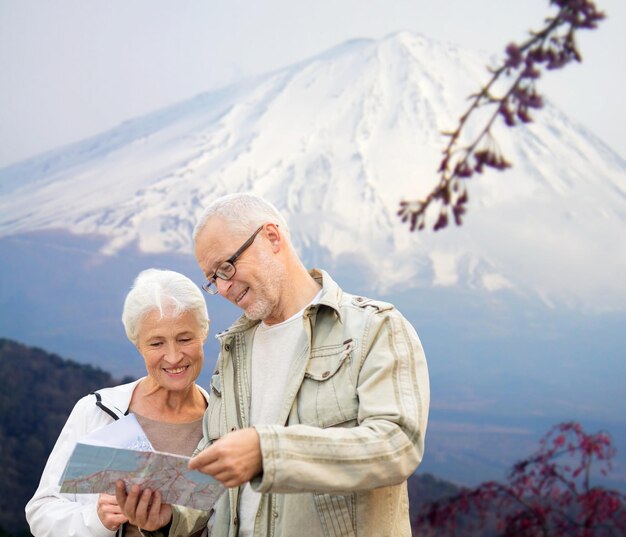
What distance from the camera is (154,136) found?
25.0 ft

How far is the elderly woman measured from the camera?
6.40ft

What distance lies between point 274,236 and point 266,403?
360mm

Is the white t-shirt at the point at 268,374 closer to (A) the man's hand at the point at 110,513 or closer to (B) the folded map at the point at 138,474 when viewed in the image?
(B) the folded map at the point at 138,474

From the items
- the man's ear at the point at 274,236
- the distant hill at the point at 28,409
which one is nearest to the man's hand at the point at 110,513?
the man's ear at the point at 274,236

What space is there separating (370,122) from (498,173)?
4.75 feet

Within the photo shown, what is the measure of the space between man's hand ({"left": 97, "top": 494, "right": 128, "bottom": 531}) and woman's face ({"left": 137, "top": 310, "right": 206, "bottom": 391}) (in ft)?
0.99

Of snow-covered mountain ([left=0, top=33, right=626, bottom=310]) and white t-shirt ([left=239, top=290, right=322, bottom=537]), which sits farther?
snow-covered mountain ([left=0, top=33, right=626, bottom=310])

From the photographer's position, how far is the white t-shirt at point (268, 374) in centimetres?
174

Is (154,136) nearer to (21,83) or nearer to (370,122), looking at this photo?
(21,83)

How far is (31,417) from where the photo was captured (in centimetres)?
565

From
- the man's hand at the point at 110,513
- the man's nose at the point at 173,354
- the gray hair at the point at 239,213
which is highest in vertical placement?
the gray hair at the point at 239,213

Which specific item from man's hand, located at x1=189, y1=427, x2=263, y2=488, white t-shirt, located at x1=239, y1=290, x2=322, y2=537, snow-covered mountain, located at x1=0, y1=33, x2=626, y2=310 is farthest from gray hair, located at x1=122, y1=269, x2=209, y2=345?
snow-covered mountain, located at x1=0, y1=33, x2=626, y2=310

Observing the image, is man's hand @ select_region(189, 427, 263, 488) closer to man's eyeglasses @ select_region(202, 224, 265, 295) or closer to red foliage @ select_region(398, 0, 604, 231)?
man's eyeglasses @ select_region(202, 224, 265, 295)

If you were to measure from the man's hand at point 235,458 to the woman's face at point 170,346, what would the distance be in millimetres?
683
